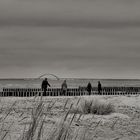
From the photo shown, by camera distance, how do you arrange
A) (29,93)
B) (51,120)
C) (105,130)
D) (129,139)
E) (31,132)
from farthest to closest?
1. (29,93)
2. (51,120)
3. (105,130)
4. (129,139)
5. (31,132)

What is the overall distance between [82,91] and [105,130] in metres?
28.0

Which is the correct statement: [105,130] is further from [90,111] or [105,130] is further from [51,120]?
[90,111]

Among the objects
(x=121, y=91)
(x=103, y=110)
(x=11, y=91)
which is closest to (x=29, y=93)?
(x=11, y=91)

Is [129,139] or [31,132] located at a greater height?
[31,132]

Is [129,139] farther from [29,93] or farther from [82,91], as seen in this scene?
[82,91]

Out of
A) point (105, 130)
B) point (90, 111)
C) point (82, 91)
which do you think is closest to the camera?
point (105, 130)

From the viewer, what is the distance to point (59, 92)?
118 feet

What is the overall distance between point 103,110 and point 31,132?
11.1 m

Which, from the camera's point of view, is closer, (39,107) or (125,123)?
(39,107)

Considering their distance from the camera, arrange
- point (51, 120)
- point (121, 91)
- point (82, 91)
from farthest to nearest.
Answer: point (121, 91), point (82, 91), point (51, 120)

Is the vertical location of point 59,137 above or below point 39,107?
below

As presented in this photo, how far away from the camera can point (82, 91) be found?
128 ft

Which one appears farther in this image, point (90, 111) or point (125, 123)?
point (90, 111)

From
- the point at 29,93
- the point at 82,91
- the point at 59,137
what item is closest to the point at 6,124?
the point at 59,137
